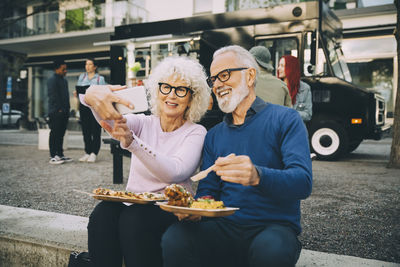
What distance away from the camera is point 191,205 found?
5.30 feet

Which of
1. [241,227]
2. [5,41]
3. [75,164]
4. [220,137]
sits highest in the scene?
[5,41]

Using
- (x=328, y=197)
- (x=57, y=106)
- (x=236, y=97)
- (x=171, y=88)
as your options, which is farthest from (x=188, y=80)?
(x=57, y=106)

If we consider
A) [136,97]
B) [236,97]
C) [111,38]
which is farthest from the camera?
[111,38]

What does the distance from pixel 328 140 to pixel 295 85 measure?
3.57m

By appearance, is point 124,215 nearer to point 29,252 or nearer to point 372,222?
point 29,252

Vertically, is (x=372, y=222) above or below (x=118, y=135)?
below

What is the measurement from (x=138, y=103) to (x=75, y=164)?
17.7 ft

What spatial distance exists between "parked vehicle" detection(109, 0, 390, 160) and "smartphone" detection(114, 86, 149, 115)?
5271mm

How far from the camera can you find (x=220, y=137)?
1.91 m

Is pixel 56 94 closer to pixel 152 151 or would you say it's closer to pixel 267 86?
pixel 267 86

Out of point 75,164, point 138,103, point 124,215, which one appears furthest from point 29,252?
point 75,164

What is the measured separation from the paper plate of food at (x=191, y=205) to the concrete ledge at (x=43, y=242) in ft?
2.45

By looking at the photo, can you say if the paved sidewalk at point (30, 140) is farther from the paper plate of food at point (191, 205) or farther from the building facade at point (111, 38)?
the paper plate of food at point (191, 205)

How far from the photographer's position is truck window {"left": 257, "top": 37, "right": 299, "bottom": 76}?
6.97 m
